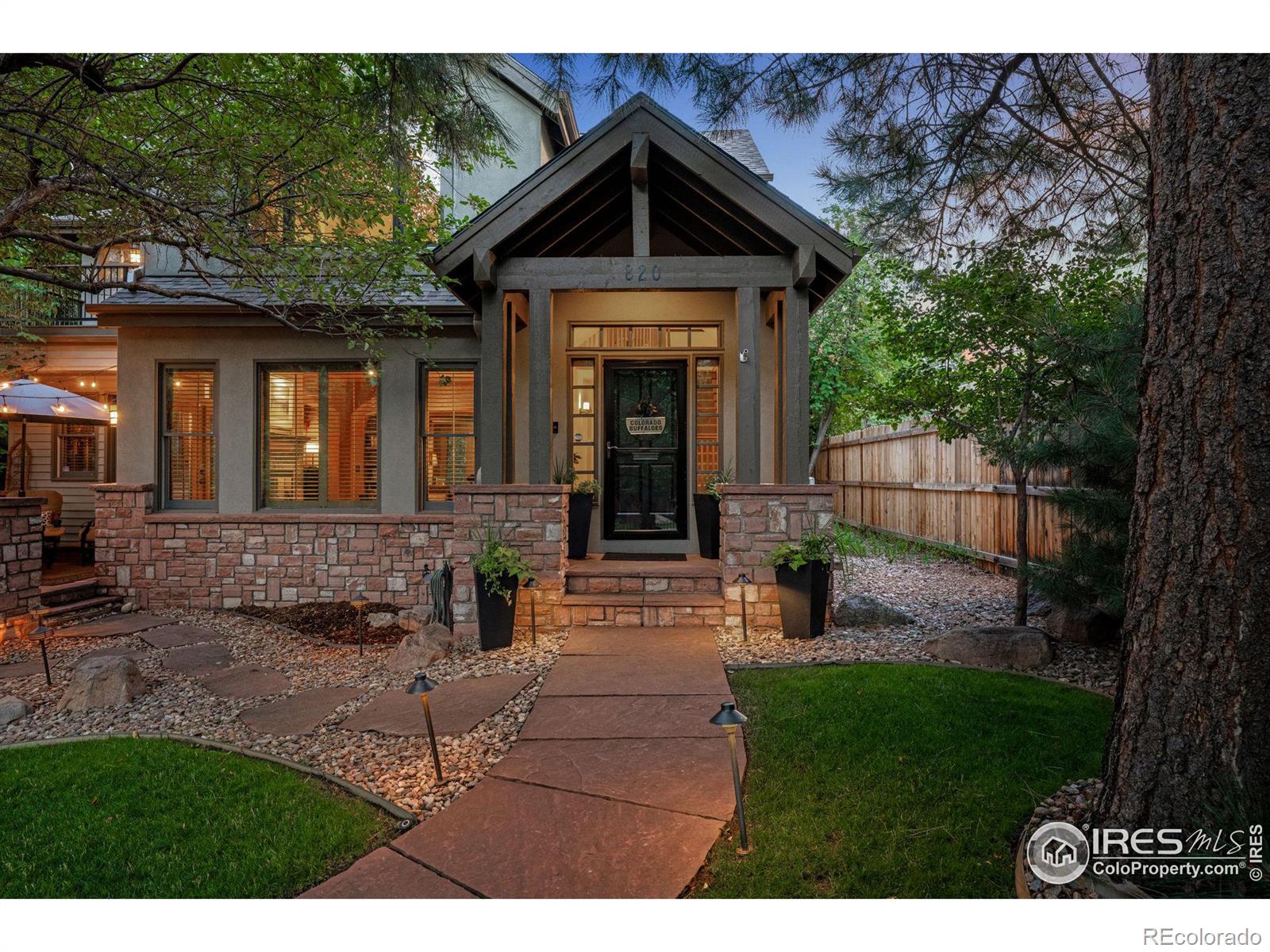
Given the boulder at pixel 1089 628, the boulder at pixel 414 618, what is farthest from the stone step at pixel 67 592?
the boulder at pixel 1089 628

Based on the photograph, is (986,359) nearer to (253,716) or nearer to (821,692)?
(821,692)

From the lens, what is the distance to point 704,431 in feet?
21.7

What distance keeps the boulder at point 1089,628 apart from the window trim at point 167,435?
7.85 metres

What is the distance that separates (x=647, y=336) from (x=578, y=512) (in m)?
2.04

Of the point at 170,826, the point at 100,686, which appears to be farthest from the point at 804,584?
the point at 100,686

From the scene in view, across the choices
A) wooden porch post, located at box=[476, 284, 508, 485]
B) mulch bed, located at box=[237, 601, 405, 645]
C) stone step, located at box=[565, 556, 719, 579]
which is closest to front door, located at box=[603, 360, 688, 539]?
stone step, located at box=[565, 556, 719, 579]

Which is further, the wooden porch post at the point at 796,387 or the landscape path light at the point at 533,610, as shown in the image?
the wooden porch post at the point at 796,387

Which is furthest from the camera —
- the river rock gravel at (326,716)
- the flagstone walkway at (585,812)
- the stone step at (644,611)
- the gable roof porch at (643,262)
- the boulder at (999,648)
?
the stone step at (644,611)

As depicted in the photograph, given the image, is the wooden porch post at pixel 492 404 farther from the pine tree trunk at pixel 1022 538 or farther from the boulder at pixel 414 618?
the pine tree trunk at pixel 1022 538

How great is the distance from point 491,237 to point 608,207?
1.44 m

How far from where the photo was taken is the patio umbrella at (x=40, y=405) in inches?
250

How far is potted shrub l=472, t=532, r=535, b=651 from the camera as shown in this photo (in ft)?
14.6

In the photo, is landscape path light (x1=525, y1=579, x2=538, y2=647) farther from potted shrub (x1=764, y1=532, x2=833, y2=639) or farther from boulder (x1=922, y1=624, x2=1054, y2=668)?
boulder (x1=922, y1=624, x2=1054, y2=668)
